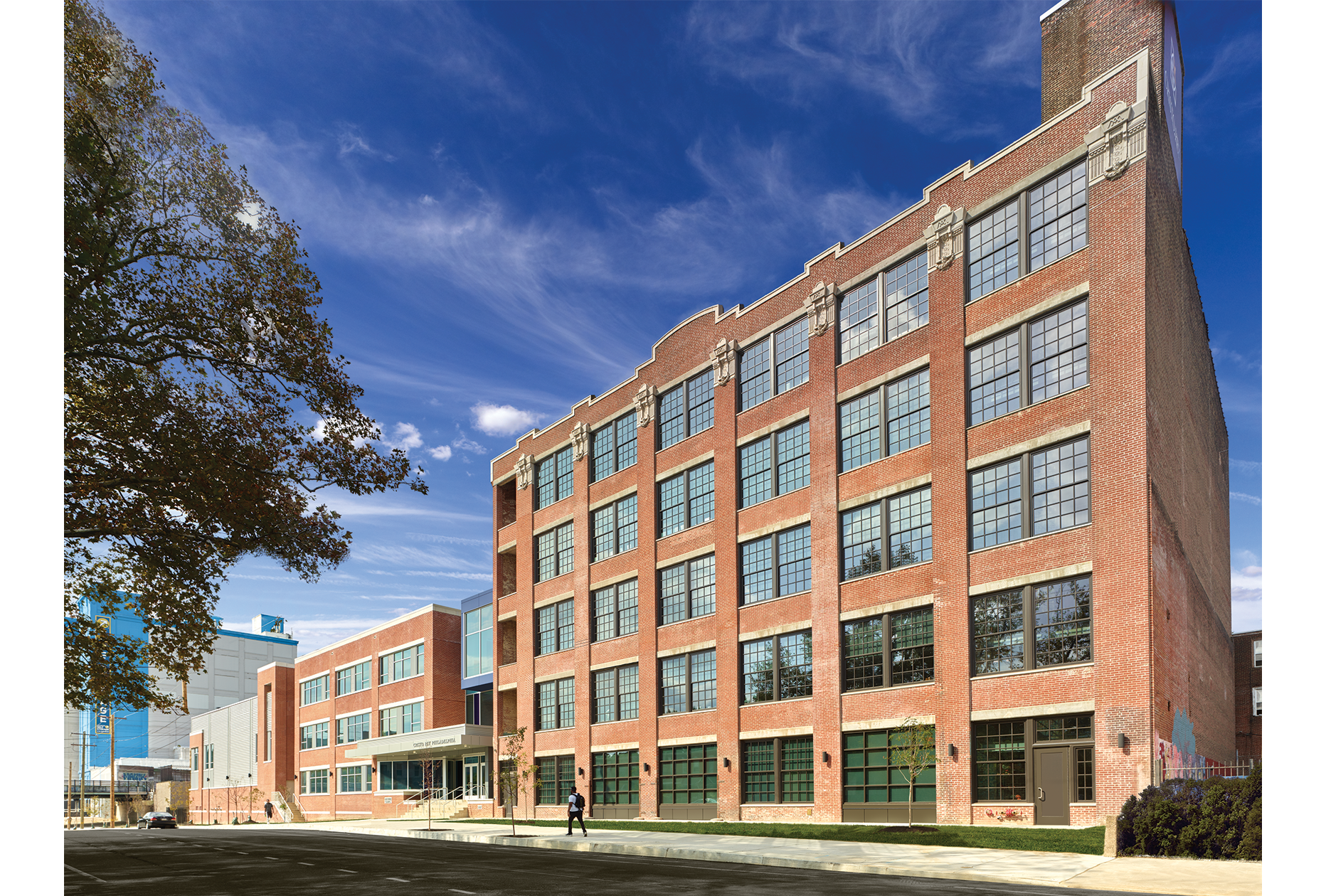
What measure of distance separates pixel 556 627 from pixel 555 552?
4220mm

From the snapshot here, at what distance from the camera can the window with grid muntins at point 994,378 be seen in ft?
109

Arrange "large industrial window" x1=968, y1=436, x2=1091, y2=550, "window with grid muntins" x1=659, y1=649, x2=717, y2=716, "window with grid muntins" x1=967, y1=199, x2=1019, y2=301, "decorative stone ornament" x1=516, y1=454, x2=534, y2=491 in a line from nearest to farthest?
1. "large industrial window" x1=968, y1=436, x2=1091, y2=550
2. "window with grid muntins" x1=967, y1=199, x2=1019, y2=301
3. "window with grid muntins" x1=659, y1=649, x2=717, y2=716
4. "decorative stone ornament" x1=516, y1=454, x2=534, y2=491

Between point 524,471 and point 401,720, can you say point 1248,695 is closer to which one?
point 524,471

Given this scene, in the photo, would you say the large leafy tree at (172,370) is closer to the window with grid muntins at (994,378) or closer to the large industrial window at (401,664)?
the window with grid muntins at (994,378)

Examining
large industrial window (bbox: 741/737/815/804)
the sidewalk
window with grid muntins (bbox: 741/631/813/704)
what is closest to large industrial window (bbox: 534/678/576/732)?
large industrial window (bbox: 741/737/815/804)

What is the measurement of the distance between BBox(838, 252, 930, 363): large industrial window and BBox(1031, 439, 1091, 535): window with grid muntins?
7239 mm

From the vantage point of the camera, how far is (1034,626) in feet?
103

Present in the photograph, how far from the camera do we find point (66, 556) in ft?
52.9

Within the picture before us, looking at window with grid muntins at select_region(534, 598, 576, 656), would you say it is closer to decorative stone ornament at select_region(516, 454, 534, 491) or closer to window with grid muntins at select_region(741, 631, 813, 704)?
decorative stone ornament at select_region(516, 454, 534, 491)

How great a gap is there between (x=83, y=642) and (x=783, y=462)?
29212 mm

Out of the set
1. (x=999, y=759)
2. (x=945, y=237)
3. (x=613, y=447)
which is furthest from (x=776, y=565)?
(x=613, y=447)

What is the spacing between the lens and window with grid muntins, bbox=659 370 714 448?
48.0 metres

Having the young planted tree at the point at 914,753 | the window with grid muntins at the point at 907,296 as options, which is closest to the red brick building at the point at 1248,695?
the young planted tree at the point at 914,753
